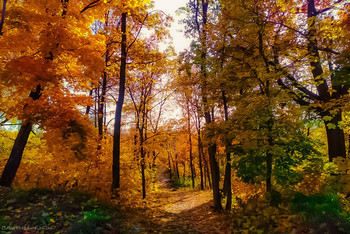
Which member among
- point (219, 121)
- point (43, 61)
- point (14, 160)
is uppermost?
point (43, 61)

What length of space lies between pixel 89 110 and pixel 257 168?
39.3 feet

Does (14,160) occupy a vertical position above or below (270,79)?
below

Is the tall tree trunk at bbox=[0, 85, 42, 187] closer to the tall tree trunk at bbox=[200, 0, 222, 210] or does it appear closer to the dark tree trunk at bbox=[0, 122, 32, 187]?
the dark tree trunk at bbox=[0, 122, 32, 187]

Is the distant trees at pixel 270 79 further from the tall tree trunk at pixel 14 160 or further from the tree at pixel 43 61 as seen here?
the tall tree trunk at pixel 14 160

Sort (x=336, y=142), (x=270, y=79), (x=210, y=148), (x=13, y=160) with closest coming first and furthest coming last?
(x=270, y=79) → (x=13, y=160) → (x=336, y=142) → (x=210, y=148)

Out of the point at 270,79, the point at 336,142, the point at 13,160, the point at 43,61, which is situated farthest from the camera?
the point at 336,142

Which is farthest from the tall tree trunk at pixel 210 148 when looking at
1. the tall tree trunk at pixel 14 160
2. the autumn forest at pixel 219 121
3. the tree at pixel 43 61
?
the tall tree trunk at pixel 14 160

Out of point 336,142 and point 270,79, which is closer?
point 270,79

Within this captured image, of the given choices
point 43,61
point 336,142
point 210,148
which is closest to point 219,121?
point 210,148

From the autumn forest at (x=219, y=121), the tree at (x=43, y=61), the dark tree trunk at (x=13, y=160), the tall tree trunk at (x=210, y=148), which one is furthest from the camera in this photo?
the tall tree trunk at (x=210, y=148)

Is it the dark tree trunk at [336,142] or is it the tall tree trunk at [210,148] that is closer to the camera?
the dark tree trunk at [336,142]

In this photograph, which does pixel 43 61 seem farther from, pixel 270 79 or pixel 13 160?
pixel 270 79

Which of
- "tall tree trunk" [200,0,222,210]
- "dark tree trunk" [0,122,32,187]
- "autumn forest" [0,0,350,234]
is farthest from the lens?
"tall tree trunk" [200,0,222,210]

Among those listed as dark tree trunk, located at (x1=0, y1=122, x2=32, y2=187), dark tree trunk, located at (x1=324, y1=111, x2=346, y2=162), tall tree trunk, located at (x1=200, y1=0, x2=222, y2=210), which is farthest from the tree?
dark tree trunk, located at (x1=324, y1=111, x2=346, y2=162)
